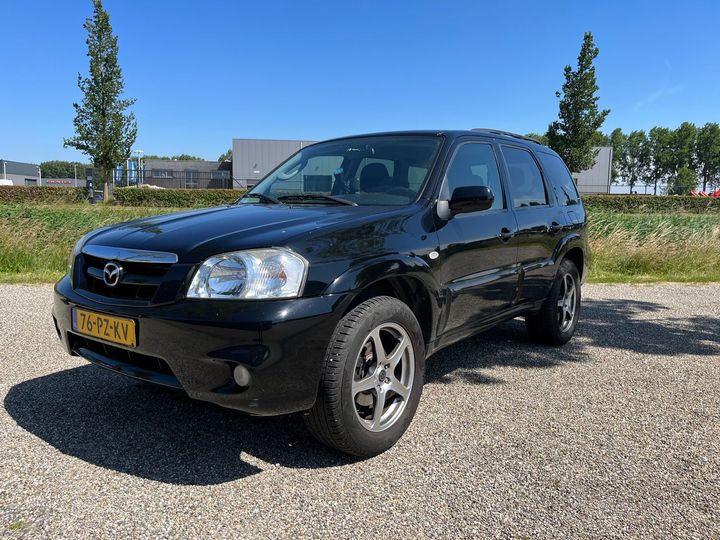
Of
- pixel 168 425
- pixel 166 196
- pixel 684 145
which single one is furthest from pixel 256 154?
pixel 684 145

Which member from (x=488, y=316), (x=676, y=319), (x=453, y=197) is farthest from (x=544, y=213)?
(x=676, y=319)

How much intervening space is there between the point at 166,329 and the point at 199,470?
2.45 feet

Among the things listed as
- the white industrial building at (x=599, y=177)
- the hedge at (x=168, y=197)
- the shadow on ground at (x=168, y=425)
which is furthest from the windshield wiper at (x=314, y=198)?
the white industrial building at (x=599, y=177)

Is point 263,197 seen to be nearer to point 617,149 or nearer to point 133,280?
point 133,280

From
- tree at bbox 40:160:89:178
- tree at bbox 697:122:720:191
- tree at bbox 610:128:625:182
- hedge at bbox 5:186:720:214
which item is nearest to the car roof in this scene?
hedge at bbox 5:186:720:214

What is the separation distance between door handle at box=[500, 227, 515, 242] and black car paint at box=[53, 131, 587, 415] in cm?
2

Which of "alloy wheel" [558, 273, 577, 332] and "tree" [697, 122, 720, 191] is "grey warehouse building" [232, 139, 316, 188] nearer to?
"alloy wheel" [558, 273, 577, 332]

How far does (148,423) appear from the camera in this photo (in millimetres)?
3086

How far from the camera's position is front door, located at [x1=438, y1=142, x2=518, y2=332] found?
10.6 feet

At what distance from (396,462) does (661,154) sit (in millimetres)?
99068

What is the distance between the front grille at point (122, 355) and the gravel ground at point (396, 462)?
1.63 ft

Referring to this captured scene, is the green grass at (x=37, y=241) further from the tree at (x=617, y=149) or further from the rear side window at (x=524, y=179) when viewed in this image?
the tree at (x=617, y=149)

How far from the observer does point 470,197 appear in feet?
10.1

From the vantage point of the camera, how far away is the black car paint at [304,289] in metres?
2.26
